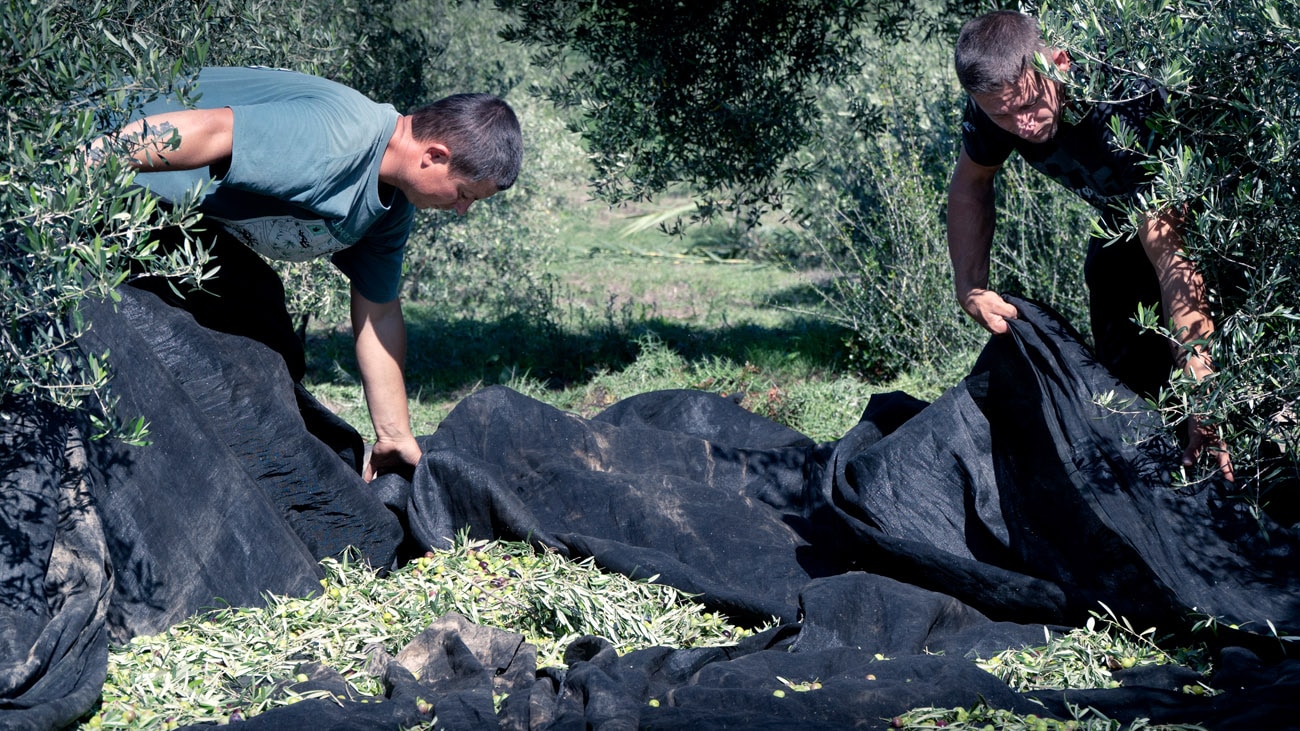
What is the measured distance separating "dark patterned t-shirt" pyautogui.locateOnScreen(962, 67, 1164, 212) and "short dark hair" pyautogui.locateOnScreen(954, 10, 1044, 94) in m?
0.20

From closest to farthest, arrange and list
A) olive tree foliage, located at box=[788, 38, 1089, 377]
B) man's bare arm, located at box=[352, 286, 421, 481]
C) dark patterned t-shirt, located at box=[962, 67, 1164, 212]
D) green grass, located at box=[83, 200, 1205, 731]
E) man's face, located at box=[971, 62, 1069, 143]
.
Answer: green grass, located at box=[83, 200, 1205, 731], dark patterned t-shirt, located at box=[962, 67, 1164, 212], man's face, located at box=[971, 62, 1069, 143], man's bare arm, located at box=[352, 286, 421, 481], olive tree foliage, located at box=[788, 38, 1089, 377]

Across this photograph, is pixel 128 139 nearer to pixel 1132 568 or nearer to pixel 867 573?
pixel 867 573

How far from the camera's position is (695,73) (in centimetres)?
682

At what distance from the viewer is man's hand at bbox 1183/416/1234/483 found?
3213 millimetres

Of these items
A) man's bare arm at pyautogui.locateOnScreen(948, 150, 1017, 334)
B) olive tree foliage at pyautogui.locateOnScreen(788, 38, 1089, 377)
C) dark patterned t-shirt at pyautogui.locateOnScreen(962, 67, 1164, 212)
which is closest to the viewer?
dark patterned t-shirt at pyautogui.locateOnScreen(962, 67, 1164, 212)

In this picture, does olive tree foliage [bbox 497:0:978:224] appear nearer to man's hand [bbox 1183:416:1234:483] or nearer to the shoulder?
the shoulder

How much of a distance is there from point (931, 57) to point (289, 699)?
1032 cm

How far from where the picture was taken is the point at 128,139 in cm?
259

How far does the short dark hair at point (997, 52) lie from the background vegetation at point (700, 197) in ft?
0.49

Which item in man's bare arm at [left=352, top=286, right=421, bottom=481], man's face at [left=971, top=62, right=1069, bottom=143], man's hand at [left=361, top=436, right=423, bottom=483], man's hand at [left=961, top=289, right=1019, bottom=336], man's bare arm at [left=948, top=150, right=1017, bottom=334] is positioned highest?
man's face at [left=971, top=62, right=1069, bottom=143]

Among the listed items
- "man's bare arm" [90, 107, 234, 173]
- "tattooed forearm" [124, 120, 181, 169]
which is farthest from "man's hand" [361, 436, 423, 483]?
"tattooed forearm" [124, 120, 181, 169]

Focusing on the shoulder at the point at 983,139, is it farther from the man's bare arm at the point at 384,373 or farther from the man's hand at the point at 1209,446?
the man's bare arm at the point at 384,373

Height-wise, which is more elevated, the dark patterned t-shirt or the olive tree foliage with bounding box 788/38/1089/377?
the dark patterned t-shirt

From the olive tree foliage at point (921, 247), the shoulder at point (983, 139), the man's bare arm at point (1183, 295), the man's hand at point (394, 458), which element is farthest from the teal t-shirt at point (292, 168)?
the olive tree foliage at point (921, 247)
